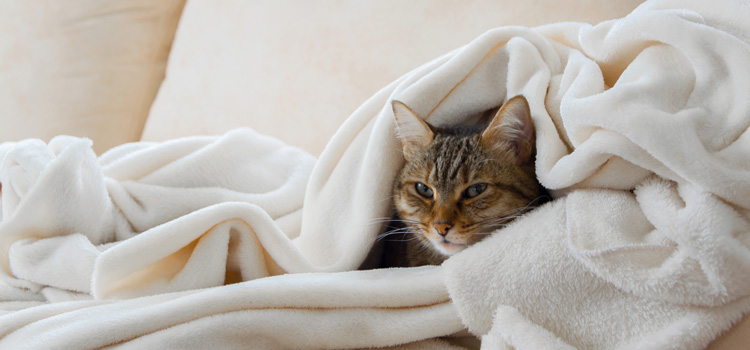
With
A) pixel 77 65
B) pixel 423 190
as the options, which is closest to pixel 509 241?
pixel 423 190

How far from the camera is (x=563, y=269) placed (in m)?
0.63

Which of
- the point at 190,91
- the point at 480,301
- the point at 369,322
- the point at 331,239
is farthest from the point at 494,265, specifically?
the point at 190,91

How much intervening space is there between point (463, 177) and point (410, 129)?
124 millimetres

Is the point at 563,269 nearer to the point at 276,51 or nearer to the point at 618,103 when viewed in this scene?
the point at 618,103

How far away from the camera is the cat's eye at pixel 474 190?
921mm

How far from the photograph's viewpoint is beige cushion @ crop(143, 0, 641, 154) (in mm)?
1184

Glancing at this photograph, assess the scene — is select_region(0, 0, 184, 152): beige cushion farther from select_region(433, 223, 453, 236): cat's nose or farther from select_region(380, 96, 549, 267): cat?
select_region(433, 223, 453, 236): cat's nose

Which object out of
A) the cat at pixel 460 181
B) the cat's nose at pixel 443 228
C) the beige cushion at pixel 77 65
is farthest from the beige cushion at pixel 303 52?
the cat's nose at pixel 443 228

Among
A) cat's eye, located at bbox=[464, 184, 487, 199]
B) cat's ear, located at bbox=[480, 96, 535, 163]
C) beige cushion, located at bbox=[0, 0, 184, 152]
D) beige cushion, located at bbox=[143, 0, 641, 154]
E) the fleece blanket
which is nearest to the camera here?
the fleece blanket

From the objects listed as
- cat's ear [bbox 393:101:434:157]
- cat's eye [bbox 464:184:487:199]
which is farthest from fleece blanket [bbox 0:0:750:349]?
cat's eye [bbox 464:184:487:199]

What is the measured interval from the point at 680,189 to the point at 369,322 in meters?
0.40

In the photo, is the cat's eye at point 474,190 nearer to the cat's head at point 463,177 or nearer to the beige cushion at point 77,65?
the cat's head at point 463,177

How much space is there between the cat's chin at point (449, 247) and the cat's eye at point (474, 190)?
90 mm

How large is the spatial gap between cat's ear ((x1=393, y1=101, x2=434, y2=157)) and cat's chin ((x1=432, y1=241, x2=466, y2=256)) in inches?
7.2
